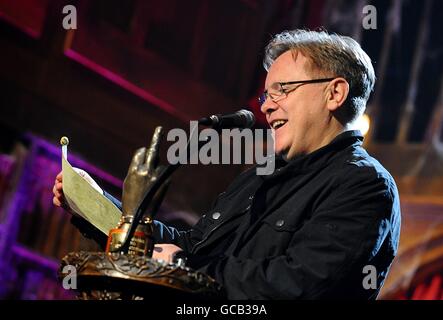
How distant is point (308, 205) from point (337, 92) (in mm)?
505

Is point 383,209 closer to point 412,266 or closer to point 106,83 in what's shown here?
point 412,266

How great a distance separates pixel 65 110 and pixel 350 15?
1.95 m

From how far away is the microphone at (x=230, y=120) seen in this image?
189cm

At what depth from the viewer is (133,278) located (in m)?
1.56

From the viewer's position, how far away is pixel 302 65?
2391 mm

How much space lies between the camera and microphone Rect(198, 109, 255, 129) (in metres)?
1.89

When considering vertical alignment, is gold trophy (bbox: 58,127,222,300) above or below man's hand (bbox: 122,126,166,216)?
below

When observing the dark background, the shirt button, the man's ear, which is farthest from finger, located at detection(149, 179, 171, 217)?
the dark background

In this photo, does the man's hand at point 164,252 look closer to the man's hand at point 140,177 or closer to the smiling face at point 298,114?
the man's hand at point 140,177

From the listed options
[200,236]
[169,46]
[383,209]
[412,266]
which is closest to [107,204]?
[200,236]

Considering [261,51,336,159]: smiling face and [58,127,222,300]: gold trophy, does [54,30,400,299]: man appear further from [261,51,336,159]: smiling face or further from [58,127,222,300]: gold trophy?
[58,127,222,300]: gold trophy

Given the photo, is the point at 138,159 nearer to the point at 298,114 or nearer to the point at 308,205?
the point at 308,205
